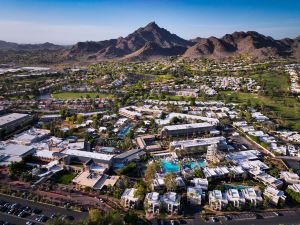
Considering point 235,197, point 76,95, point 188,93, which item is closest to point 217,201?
point 235,197

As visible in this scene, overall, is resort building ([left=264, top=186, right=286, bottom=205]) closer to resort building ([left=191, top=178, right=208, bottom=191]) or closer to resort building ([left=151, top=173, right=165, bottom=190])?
resort building ([left=191, top=178, right=208, bottom=191])

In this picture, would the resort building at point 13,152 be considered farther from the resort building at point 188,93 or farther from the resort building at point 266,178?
the resort building at point 188,93

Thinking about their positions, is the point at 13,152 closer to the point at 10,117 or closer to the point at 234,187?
the point at 10,117

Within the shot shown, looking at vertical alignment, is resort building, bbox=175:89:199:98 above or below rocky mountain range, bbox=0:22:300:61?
below

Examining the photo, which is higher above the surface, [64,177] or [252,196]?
[252,196]

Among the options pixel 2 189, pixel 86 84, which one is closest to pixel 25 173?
pixel 2 189

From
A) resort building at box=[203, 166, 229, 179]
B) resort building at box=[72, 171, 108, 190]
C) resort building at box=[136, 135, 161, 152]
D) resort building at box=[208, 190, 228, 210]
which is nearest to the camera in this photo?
resort building at box=[208, 190, 228, 210]

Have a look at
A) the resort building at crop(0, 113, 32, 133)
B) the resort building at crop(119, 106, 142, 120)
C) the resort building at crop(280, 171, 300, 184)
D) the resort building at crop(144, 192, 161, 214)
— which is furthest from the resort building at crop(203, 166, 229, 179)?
the resort building at crop(0, 113, 32, 133)
